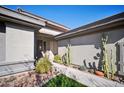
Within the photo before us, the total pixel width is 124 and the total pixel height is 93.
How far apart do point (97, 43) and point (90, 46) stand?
592mm

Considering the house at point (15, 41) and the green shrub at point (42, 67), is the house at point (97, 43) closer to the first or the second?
the green shrub at point (42, 67)

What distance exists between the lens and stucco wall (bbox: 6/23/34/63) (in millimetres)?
5680

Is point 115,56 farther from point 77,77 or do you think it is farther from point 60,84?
point 60,84

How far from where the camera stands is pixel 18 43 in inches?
238

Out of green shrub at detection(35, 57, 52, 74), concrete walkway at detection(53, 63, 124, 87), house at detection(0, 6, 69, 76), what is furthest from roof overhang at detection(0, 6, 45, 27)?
concrete walkway at detection(53, 63, 124, 87)

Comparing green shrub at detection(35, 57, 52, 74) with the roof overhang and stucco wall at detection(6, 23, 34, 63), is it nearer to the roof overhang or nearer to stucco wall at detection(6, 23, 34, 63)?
stucco wall at detection(6, 23, 34, 63)

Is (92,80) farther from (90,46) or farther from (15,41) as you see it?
(15,41)

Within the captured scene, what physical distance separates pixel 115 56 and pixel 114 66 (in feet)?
1.60

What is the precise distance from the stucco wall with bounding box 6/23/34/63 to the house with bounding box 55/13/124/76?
3.23 meters

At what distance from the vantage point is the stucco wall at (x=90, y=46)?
5557 millimetres

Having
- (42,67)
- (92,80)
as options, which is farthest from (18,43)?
(92,80)

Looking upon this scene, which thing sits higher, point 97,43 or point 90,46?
point 97,43

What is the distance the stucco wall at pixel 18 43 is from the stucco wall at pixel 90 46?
3.21 metres

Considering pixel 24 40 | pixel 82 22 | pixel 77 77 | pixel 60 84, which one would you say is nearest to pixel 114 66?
pixel 77 77
